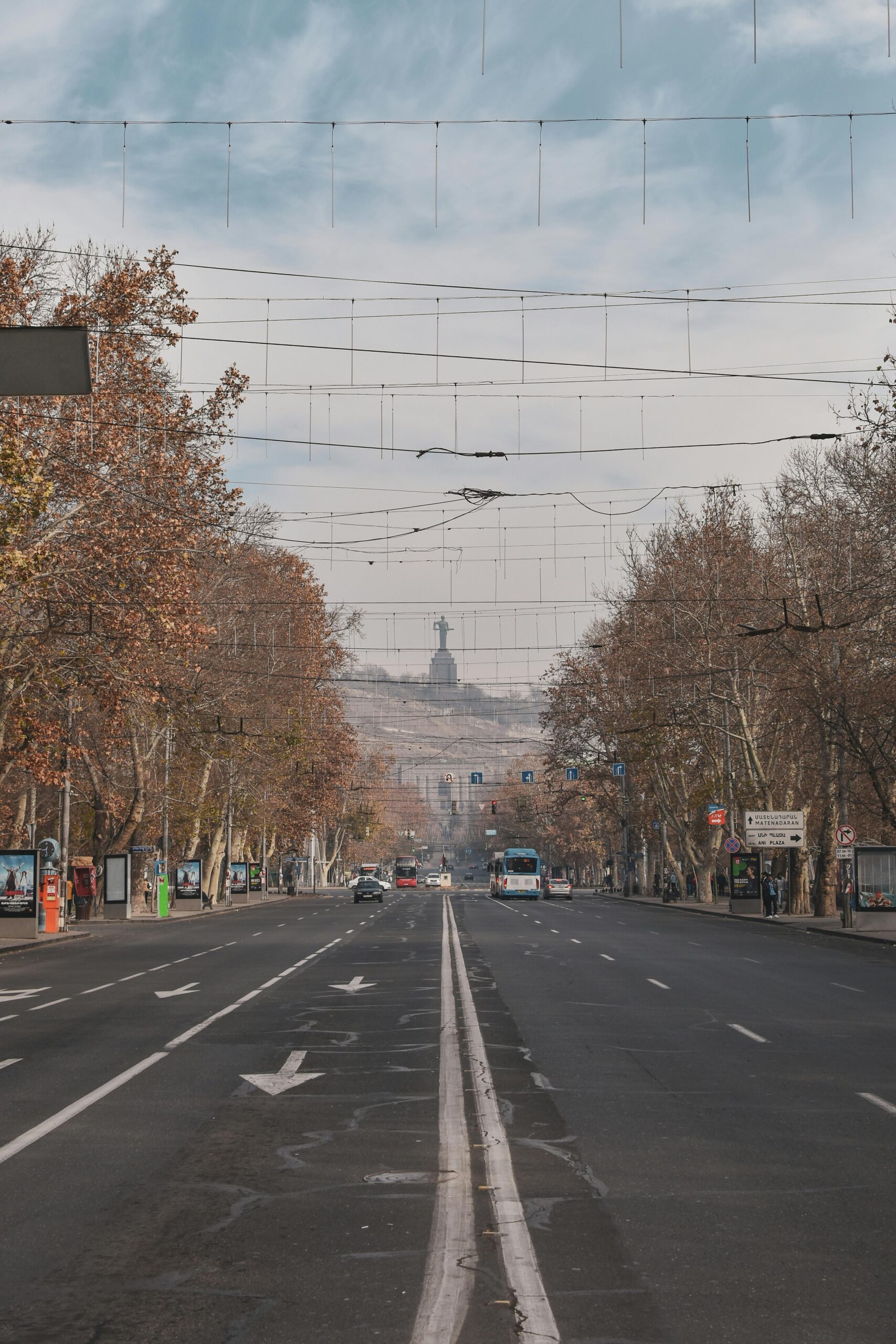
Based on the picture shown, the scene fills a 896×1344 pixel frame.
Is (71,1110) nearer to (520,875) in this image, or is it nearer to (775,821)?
(775,821)

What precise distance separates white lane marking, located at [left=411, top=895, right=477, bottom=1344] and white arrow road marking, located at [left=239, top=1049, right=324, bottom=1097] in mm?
1309

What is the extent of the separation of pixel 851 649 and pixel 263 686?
93.9ft

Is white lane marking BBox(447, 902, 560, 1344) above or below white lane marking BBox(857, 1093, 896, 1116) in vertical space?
above

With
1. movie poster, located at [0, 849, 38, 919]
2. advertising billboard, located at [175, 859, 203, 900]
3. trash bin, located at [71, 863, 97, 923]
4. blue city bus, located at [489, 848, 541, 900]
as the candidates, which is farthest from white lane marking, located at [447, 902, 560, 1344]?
blue city bus, located at [489, 848, 541, 900]

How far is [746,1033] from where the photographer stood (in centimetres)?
1711

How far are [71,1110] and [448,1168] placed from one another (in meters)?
3.74

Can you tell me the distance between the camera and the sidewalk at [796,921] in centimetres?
4223

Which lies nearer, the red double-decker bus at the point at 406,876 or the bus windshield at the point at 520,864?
the bus windshield at the point at 520,864

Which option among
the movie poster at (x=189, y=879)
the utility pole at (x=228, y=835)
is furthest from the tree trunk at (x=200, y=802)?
the movie poster at (x=189, y=879)

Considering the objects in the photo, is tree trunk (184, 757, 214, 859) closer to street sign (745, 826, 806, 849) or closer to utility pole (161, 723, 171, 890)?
utility pole (161, 723, 171, 890)

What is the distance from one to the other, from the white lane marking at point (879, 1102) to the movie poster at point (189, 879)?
58214 mm

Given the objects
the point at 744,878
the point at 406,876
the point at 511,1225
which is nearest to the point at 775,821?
the point at 744,878

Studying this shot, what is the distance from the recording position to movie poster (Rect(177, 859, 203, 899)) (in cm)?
6831

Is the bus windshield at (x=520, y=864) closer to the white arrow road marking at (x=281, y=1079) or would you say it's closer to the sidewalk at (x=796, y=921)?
the sidewalk at (x=796, y=921)
